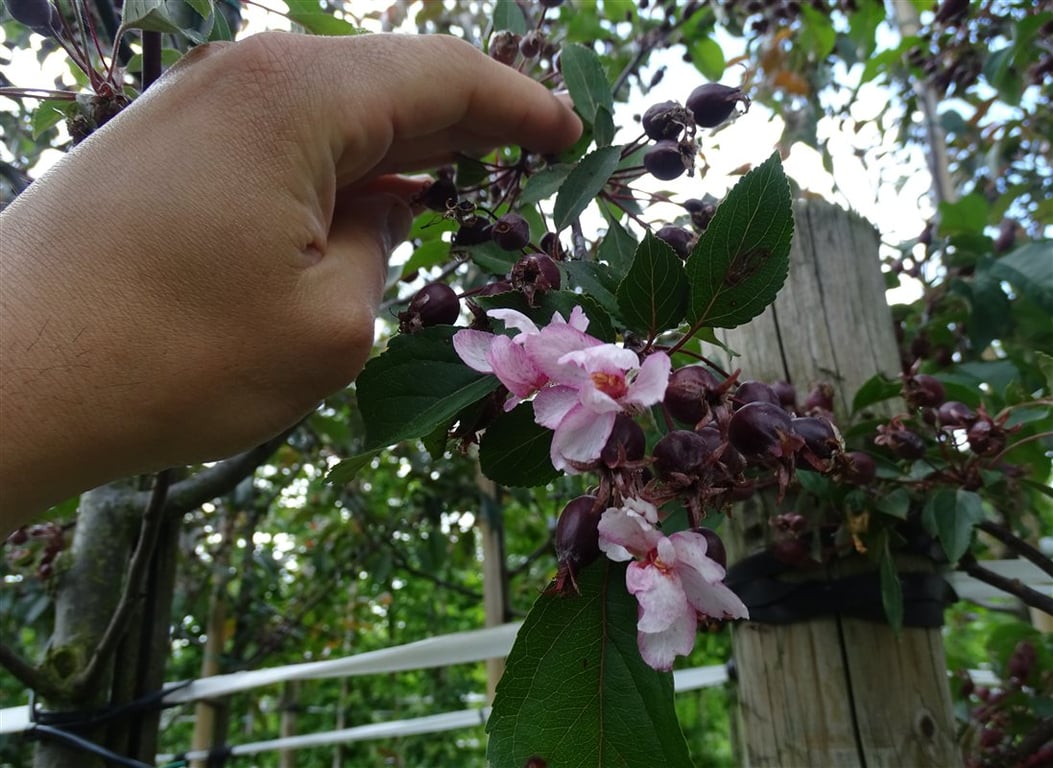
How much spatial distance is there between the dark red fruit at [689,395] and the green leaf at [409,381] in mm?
153

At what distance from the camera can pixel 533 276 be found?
2.12ft

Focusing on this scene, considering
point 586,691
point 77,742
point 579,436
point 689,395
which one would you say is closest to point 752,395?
point 689,395

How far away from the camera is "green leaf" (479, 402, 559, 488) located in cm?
66

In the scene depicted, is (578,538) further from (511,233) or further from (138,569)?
(138,569)

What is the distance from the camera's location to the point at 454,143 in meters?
0.93

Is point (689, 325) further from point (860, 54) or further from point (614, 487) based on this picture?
point (860, 54)

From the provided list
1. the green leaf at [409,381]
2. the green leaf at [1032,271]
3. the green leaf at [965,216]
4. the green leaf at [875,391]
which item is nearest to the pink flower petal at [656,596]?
the green leaf at [409,381]

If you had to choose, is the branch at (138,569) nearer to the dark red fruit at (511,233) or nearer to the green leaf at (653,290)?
the dark red fruit at (511,233)

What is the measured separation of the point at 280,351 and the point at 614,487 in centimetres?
35

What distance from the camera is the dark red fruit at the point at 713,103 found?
83cm

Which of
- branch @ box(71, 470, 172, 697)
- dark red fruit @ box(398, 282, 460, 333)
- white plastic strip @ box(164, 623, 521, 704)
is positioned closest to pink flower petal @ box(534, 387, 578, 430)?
dark red fruit @ box(398, 282, 460, 333)

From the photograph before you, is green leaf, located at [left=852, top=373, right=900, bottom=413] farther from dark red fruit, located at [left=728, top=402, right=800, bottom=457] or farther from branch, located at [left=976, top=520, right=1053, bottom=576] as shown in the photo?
dark red fruit, located at [left=728, top=402, right=800, bottom=457]

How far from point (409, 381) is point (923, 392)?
681 millimetres

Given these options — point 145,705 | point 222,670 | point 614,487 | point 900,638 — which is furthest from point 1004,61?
point 222,670
